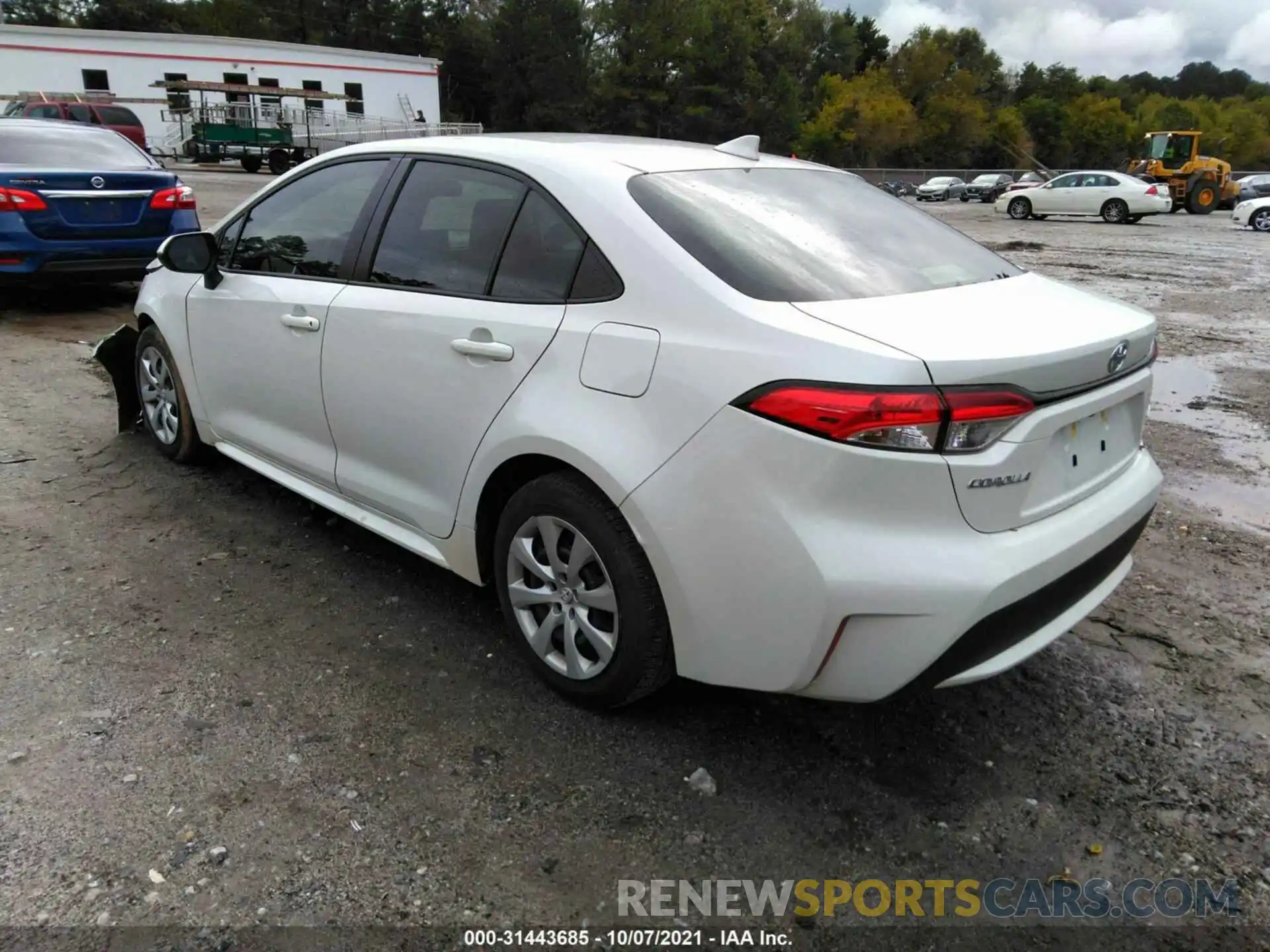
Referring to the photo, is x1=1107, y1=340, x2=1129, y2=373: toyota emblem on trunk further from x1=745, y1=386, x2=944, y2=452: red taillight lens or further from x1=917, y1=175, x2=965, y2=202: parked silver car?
x1=917, y1=175, x2=965, y2=202: parked silver car

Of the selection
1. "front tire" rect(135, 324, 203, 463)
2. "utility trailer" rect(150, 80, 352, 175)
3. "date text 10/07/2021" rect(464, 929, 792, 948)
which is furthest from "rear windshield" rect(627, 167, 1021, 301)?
"utility trailer" rect(150, 80, 352, 175)

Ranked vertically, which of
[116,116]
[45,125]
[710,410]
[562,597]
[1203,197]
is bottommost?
[1203,197]

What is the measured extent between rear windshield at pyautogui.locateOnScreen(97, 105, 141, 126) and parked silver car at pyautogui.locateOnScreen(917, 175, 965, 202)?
33.7 meters

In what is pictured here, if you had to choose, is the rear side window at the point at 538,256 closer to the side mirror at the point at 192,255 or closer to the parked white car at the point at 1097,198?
the side mirror at the point at 192,255

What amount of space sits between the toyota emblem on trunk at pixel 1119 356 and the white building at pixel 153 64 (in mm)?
46918

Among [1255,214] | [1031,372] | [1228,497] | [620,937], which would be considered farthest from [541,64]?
[620,937]

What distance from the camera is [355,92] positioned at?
47.6m

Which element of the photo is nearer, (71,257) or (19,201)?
(19,201)

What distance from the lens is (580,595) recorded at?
8.98 ft

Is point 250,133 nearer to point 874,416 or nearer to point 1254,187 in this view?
point 1254,187

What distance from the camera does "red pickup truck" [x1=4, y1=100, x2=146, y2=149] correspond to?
25906 mm

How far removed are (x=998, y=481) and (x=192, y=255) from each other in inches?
134

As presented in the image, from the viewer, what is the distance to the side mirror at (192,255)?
157 inches

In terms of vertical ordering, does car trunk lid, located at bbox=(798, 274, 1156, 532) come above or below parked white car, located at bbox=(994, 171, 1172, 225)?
above
